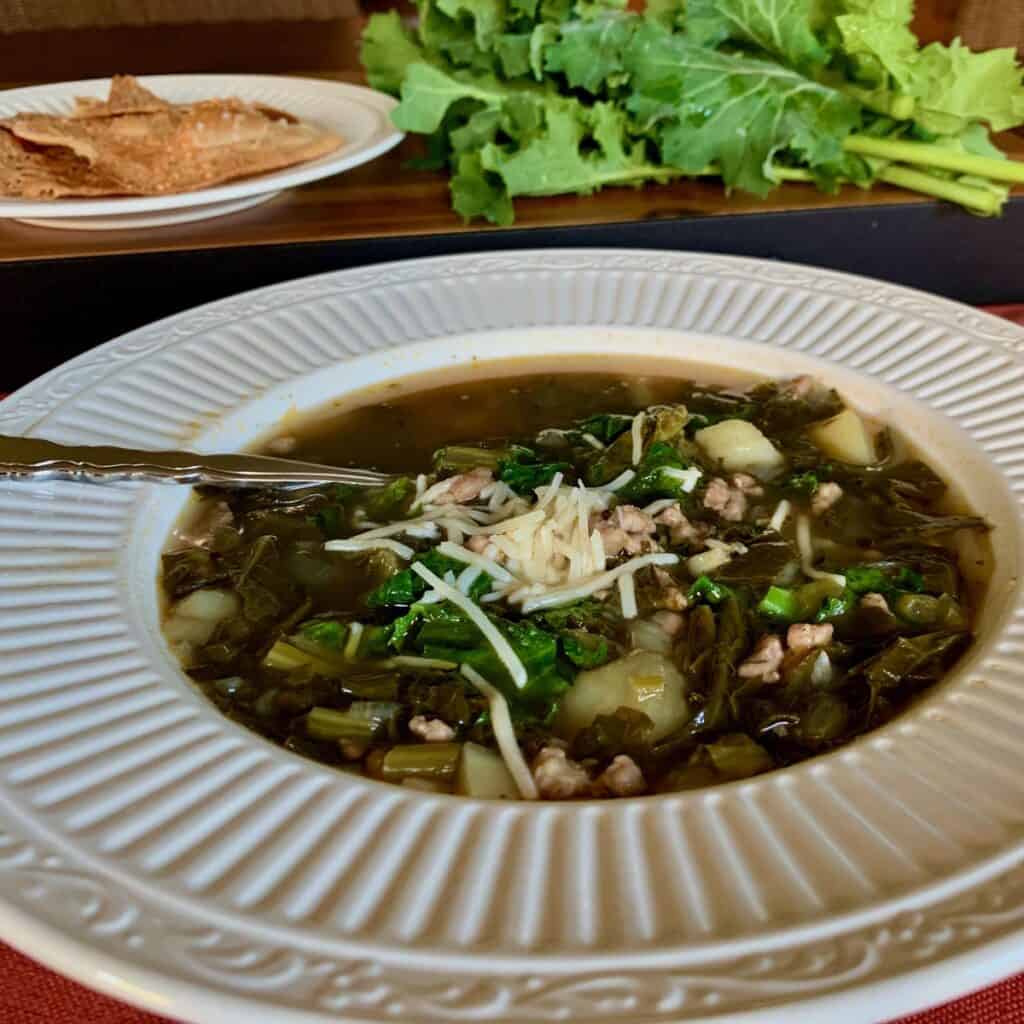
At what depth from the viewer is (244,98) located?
4.54 metres

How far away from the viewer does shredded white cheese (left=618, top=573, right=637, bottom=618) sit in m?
2.14

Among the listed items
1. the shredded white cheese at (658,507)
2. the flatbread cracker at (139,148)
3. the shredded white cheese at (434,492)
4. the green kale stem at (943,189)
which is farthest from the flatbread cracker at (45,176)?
the green kale stem at (943,189)

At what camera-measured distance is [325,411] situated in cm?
289

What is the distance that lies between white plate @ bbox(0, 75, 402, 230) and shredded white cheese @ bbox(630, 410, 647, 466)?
137 centimetres

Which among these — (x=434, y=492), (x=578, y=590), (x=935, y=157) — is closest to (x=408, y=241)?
(x=434, y=492)

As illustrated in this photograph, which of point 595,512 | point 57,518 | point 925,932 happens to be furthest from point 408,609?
point 925,932

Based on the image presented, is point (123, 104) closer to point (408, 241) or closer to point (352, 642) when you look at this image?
point (408, 241)

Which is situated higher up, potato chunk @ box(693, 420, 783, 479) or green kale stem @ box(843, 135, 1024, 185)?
green kale stem @ box(843, 135, 1024, 185)

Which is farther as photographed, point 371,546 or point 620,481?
point 620,481

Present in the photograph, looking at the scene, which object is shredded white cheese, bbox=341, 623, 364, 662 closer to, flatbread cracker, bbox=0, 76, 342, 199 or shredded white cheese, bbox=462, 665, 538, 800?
shredded white cheese, bbox=462, 665, 538, 800

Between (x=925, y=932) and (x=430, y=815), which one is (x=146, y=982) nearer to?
(x=430, y=815)

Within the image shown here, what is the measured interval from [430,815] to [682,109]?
9.11 feet

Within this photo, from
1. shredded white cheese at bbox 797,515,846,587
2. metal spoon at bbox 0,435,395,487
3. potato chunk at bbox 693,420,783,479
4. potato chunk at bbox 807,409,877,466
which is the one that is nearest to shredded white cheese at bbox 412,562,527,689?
metal spoon at bbox 0,435,395,487

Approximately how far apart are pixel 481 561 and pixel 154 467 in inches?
30.6
